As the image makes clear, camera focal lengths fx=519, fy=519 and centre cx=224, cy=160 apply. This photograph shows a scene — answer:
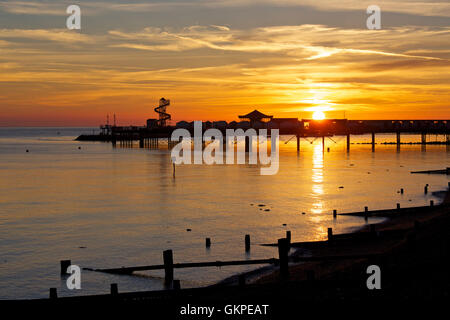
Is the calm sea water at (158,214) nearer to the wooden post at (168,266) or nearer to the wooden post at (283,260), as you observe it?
the wooden post at (168,266)

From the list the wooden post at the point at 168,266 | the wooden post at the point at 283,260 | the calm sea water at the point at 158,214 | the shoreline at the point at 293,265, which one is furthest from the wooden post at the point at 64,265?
the wooden post at the point at 283,260

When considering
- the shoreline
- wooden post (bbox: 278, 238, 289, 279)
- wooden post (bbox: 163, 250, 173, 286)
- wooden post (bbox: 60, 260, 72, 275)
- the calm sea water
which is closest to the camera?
wooden post (bbox: 278, 238, 289, 279)

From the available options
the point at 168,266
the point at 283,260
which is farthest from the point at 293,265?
the point at 168,266

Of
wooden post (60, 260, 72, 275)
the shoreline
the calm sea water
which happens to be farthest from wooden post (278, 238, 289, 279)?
wooden post (60, 260, 72, 275)

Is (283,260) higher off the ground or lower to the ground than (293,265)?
higher

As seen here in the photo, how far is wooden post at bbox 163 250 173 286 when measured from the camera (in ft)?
74.6

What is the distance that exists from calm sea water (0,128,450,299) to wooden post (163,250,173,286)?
3.04ft

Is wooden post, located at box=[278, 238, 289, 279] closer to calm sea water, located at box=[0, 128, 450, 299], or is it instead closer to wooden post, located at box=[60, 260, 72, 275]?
calm sea water, located at box=[0, 128, 450, 299]

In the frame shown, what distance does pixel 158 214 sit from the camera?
149 feet

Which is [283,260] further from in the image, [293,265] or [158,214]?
[158,214]

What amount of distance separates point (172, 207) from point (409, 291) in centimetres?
3455

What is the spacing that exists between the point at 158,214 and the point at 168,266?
2290 cm

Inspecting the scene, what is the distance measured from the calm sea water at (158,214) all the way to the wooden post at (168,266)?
0.93 meters

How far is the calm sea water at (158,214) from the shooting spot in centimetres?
2766
